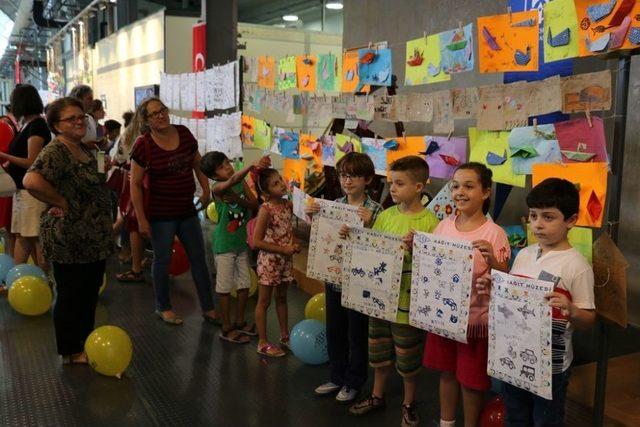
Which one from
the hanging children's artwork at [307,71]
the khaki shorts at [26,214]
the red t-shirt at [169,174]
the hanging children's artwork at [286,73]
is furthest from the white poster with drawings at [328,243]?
the khaki shorts at [26,214]

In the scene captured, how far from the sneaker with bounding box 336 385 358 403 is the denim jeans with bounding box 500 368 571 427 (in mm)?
967

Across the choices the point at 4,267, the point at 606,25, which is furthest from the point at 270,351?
the point at 4,267

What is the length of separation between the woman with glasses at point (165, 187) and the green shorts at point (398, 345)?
1.73 m

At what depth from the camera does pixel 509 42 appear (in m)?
2.86

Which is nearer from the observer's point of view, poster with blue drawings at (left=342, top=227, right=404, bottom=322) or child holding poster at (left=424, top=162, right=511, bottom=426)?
child holding poster at (left=424, top=162, right=511, bottom=426)

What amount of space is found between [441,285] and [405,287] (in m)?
0.29

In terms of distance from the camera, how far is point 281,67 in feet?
16.3

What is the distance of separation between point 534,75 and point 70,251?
8.73ft

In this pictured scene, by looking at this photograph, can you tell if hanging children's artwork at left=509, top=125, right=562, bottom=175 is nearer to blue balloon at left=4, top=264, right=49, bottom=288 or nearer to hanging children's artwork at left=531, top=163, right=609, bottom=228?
hanging children's artwork at left=531, top=163, right=609, bottom=228

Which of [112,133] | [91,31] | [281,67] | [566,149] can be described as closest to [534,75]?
[566,149]

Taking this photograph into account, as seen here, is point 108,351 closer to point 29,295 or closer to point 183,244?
point 183,244

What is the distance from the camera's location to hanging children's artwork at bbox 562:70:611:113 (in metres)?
2.48

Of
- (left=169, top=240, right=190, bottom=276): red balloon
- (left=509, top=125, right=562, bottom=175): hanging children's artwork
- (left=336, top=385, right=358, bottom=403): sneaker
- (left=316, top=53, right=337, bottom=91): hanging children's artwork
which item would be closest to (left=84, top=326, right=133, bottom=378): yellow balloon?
(left=336, top=385, right=358, bottom=403): sneaker

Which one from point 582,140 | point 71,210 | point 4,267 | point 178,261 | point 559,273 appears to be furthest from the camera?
point 178,261
